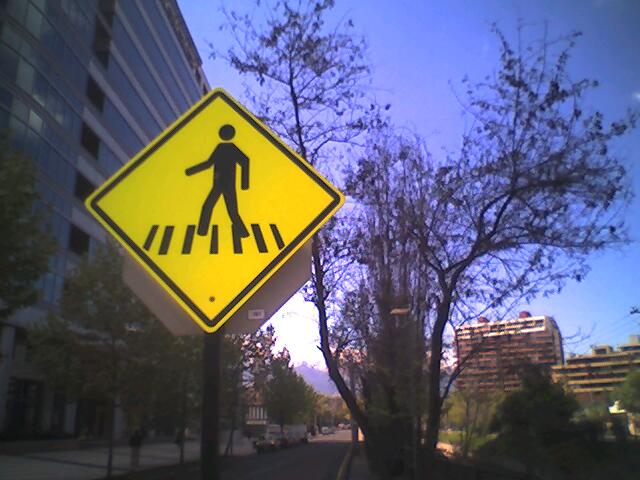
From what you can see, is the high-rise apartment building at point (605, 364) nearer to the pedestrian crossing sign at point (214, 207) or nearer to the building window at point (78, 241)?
the pedestrian crossing sign at point (214, 207)

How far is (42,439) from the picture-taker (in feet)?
99.2

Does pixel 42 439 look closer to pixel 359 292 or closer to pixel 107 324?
pixel 107 324

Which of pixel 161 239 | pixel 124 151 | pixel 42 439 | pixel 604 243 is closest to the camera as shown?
pixel 161 239

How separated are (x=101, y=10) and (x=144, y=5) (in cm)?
625

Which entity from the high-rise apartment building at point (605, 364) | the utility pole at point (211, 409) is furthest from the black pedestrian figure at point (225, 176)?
the high-rise apartment building at point (605, 364)

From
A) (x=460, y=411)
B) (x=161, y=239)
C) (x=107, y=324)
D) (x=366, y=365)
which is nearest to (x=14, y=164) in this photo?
(x=161, y=239)

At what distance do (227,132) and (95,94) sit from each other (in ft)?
128

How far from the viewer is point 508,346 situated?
610 inches

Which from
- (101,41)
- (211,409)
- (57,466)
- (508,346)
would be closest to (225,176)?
(211,409)

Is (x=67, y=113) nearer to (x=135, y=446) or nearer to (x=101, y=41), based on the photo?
(x=101, y=41)

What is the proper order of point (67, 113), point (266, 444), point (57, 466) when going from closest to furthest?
point (57, 466) → point (67, 113) → point (266, 444)

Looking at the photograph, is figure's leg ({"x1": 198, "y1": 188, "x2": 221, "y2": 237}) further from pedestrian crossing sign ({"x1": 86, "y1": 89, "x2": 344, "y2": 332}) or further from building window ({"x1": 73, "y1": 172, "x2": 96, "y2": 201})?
building window ({"x1": 73, "y1": 172, "x2": 96, "y2": 201})

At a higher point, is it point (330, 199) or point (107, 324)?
point (107, 324)

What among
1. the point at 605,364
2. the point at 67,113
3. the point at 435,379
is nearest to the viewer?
the point at 435,379
